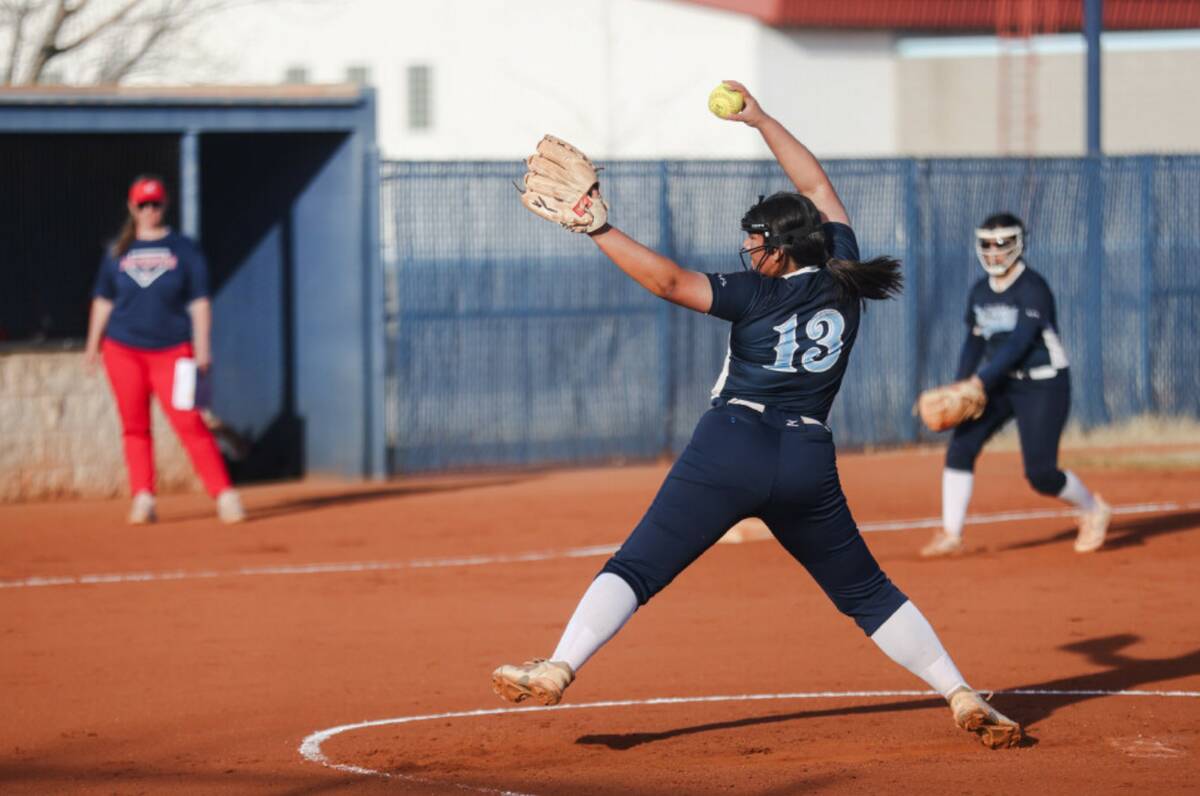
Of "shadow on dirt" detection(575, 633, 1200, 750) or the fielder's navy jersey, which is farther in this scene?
"shadow on dirt" detection(575, 633, 1200, 750)

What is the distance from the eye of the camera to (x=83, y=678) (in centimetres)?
854

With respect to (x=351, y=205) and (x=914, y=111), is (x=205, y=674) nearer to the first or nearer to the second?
(x=351, y=205)

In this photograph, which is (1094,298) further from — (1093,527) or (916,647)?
(916,647)

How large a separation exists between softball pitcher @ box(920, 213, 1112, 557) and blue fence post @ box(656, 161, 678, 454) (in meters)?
6.44

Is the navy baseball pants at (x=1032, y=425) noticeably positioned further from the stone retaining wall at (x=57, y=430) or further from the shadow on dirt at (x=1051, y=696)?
the stone retaining wall at (x=57, y=430)

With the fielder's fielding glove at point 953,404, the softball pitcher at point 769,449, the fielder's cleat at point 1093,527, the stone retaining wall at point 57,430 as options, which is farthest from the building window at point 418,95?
the softball pitcher at point 769,449

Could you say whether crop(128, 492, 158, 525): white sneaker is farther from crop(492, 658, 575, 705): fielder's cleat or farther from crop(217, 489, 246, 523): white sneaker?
crop(492, 658, 575, 705): fielder's cleat

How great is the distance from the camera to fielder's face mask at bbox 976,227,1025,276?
11008 mm

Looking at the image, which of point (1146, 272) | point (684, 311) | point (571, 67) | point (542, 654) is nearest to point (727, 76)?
point (571, 67)

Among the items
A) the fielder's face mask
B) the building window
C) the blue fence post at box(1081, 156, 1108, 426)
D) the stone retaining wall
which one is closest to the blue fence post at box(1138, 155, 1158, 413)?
the blue fence post at box(1081, 156, 1108, 426)

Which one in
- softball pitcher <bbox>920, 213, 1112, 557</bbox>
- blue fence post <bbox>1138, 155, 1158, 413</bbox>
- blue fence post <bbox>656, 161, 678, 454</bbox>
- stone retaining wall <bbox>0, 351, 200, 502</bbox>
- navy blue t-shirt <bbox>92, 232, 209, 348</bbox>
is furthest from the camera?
blue fence post <bbox>1138, 155, 1158, 413</bbox>

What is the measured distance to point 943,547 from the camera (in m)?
11.8

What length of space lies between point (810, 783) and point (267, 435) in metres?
12.0

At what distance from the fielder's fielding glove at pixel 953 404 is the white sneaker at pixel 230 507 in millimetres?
5320
